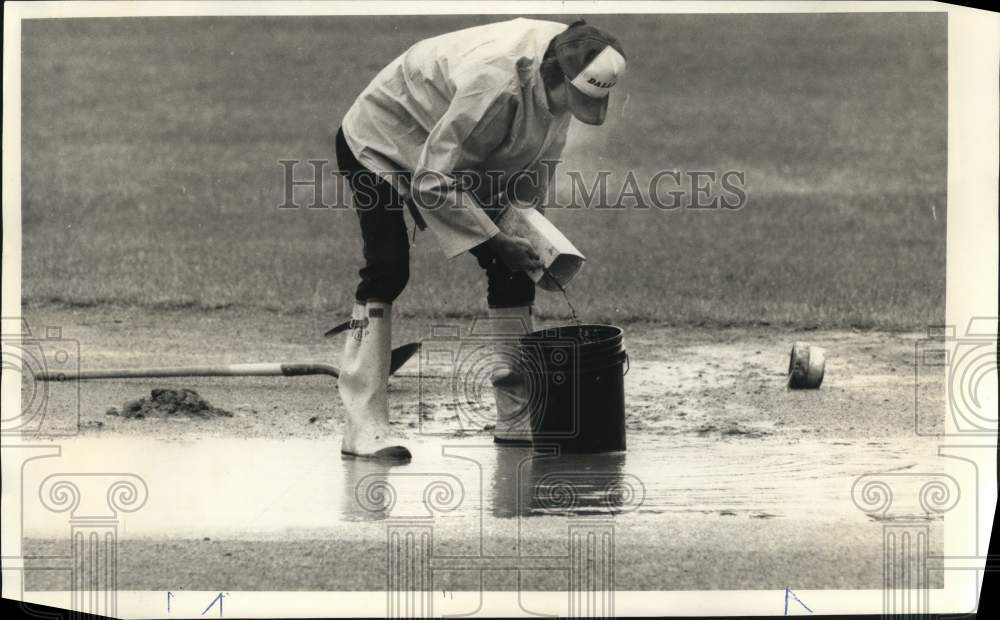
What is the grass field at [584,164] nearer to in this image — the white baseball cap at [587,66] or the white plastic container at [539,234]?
the white baseball cap at [587,66]

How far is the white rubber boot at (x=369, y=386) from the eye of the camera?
8.51m

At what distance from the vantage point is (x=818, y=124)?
9227 mm

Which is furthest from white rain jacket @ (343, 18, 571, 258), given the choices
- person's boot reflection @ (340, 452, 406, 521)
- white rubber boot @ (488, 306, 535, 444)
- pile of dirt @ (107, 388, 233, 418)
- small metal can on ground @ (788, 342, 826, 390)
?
small metal can on ground @ (788, 342, 826, 390)

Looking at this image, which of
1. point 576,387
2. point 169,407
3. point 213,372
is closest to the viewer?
point 576,387

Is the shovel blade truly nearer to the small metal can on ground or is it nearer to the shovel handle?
the shovel handle

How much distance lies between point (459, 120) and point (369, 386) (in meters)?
1.44

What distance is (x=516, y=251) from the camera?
329 inches

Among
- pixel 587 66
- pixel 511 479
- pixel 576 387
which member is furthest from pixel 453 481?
pixel 587 66

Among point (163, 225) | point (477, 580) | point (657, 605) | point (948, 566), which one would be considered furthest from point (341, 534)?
point (948, 566)

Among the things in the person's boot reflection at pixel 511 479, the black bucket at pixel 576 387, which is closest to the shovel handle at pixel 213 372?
the person's boot reflection at pixel 511 479

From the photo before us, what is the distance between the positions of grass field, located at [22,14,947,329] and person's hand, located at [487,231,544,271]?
642 mm

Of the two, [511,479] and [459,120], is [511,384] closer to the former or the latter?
[511,479]

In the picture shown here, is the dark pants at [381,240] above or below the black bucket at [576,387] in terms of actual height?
above

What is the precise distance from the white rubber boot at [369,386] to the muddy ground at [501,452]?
0.14m
